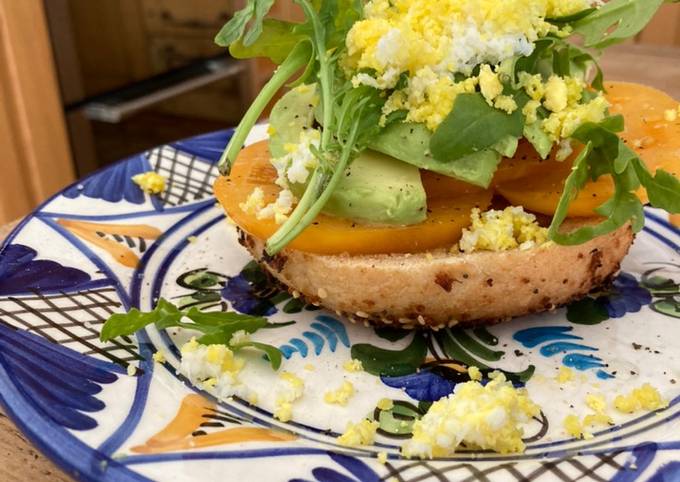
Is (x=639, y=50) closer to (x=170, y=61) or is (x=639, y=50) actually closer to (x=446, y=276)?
(x=170, y=61)

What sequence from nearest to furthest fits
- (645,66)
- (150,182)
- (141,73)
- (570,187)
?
(570,187), (150,182), (645,66), (141,73)

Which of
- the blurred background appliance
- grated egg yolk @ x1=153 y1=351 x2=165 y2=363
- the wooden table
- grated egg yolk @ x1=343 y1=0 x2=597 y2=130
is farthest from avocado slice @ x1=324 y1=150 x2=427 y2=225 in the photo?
the blurred background appliance

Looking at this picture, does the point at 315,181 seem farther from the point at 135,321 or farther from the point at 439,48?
the point at 135,321

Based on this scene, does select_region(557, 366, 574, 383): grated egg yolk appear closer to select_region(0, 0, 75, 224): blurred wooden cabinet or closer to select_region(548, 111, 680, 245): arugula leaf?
select_region(548, 111, 680, 245): arugula leaf

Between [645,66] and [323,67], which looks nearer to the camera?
[323,67]

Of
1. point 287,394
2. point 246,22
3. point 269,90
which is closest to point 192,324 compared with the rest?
point 287,394
